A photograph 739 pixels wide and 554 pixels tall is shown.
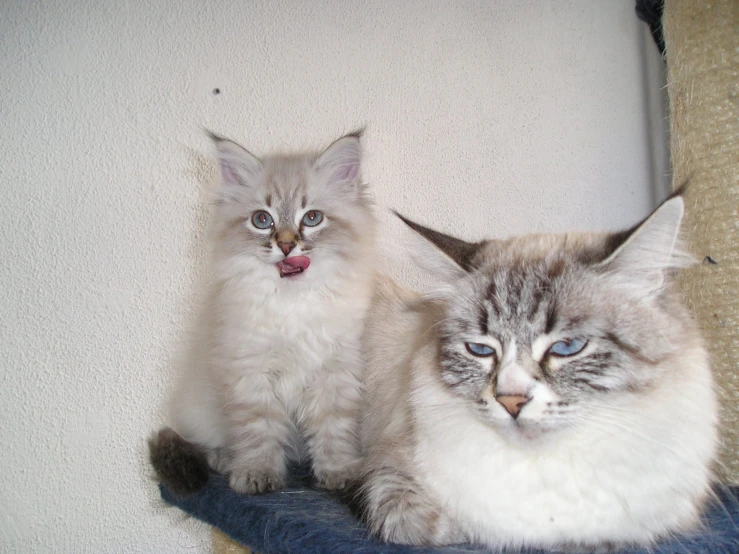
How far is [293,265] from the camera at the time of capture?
1.50 metres

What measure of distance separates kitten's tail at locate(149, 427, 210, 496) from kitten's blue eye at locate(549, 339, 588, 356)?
3.17ft

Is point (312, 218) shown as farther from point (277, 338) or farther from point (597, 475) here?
point (597, 475)

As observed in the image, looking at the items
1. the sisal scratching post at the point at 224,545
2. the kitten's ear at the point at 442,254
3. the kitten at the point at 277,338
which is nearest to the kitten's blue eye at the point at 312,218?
the kitten at the point at 277,338

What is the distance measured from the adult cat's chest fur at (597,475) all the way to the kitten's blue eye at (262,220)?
2.56 ft

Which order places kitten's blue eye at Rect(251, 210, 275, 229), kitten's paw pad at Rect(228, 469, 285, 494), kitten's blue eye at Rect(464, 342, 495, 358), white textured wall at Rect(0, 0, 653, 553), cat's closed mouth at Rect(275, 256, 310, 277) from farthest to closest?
1. white textured wall at Rect(0, 0, 653, 553)
2. kitten's blue eye at Rect(251, 210, 275, 229)
3. cat's closed mouth at Rect(275, 256, 310, 277)
4. kitten's paw pad at Rect(228, 469, 285, 494)
5. kitten's blue eye at Rect(464, 342, 495, 358)

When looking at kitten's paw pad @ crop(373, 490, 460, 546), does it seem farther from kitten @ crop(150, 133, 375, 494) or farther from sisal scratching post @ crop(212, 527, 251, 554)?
sisal scratching post @ crop(212, 527, 251, 554)

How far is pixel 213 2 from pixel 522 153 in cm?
126

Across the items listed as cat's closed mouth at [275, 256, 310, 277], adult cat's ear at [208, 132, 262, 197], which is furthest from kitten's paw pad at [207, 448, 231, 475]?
adult cat's ear at [208, 132, 262, 197]

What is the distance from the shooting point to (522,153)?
2305 millimetres

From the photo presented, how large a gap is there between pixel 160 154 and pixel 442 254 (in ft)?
3.75

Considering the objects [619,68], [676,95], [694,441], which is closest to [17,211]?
[694,441]

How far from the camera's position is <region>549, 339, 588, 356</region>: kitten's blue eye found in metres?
1.01

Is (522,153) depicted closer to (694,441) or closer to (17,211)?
(694,441)

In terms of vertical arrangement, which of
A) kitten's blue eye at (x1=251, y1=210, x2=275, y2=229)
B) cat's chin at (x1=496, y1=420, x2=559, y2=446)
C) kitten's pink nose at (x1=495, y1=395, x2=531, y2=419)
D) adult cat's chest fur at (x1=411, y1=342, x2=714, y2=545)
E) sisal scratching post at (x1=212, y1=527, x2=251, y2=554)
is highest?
kitten's blue eye at (x1=251, y1=210, x2=275, y2=229)
